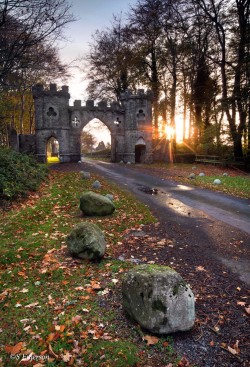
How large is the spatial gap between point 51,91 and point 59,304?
31.6m

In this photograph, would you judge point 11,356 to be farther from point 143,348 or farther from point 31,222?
point 31,222

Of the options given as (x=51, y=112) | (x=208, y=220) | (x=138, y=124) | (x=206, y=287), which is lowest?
(x=206, y=287)

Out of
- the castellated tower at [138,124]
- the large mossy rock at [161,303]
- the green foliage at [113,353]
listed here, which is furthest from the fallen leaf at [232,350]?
the castellated tower at [138,124]

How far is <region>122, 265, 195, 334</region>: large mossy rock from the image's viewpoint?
384 centimetres

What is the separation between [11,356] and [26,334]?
1.35ft

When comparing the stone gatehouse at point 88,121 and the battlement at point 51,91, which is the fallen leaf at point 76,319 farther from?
the battlement at point 51,91

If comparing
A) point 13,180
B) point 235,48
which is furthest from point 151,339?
point 235,48

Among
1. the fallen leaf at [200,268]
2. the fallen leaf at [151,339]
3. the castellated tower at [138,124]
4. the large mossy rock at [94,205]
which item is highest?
the castellated tower at [138,124]

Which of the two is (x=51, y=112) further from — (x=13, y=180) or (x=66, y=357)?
(x=66, y=357)

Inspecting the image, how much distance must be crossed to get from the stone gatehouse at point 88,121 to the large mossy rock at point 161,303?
99.7 ft

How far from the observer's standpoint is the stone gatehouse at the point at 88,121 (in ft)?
105

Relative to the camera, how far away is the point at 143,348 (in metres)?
3.61

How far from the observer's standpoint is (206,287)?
16.5 ft

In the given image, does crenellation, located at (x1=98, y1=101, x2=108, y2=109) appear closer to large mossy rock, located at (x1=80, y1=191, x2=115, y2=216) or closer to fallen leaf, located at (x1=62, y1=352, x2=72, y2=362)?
large mossy rock, located at (x1=80, y1=191, x2=115, y2=216)
